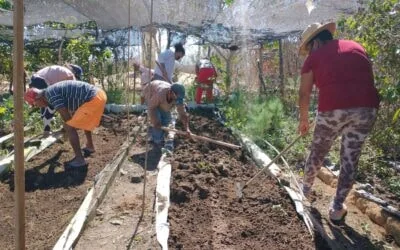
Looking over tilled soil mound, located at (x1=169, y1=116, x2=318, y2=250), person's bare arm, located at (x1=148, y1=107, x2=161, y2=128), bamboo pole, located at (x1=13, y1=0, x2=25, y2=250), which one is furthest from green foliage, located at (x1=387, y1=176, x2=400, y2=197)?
bamboo pole, located at (x1=13, y1=0, x2=25, y2=250)

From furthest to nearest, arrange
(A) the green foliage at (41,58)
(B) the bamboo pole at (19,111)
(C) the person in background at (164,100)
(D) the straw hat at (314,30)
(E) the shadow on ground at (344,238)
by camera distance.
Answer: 1. (A) the green foliage at (41,58)
2. (C) the person in background at (164,100)
3. (D) the straw hat at (314,30)
4. (E) the shadow on ground at (344,238)
5. (B) the bamboo pole at (19,111)

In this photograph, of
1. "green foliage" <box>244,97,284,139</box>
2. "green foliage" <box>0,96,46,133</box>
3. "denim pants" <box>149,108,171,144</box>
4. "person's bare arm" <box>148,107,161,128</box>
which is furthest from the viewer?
"green foliage" <box>0,96,46,133</box>

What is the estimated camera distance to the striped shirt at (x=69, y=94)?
15.3 feet

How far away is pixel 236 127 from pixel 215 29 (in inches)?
108

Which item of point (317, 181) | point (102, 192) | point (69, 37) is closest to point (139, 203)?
point (102, 192)

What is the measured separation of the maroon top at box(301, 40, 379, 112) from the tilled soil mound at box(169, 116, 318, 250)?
1.12 m

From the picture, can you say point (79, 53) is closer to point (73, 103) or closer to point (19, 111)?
point (73, 103)

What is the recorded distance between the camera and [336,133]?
3.56m

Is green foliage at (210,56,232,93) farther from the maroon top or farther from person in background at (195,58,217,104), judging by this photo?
the maroon top

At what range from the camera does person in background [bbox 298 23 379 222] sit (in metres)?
3.35

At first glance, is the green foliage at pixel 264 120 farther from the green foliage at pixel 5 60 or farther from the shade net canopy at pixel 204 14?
the green foliage at pixel 5 60

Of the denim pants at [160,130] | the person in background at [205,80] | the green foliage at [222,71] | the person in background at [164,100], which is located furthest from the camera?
the green foliage at [222,71]

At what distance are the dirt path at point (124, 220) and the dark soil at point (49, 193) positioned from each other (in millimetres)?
249

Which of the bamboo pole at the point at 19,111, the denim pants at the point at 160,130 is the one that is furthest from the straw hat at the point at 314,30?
the denim pants at the point at 160,130
